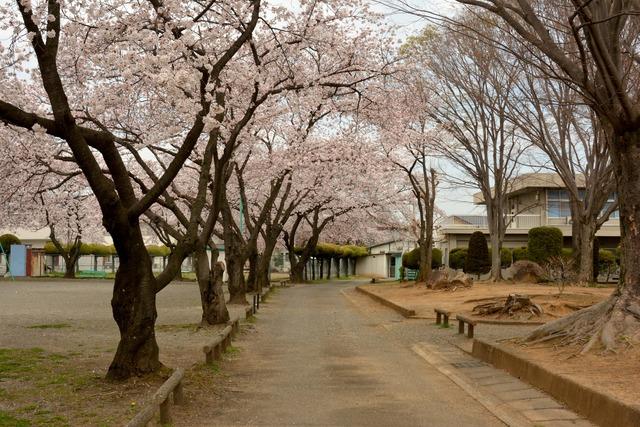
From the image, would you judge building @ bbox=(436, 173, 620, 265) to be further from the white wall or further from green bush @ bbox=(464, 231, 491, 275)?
the white wall

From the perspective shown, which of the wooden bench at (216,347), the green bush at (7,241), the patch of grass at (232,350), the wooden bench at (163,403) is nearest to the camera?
the wooden bench at (163,403)

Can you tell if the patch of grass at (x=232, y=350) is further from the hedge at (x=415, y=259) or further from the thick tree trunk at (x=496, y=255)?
the hedge at (x=415, y=259)

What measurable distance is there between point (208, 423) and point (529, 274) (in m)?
24.5

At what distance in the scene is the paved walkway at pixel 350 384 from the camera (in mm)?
7664

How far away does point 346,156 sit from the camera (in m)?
28.8

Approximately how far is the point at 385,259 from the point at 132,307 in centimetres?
5853

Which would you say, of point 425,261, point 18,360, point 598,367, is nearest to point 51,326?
point 18,360

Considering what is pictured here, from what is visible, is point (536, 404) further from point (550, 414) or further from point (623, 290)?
point (623, 290)

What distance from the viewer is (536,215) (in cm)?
4644

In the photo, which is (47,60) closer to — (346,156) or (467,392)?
(467,392)

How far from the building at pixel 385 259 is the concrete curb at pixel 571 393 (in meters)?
46.8

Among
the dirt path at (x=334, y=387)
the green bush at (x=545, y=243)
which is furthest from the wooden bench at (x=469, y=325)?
the green bush at (x=545, y=243)

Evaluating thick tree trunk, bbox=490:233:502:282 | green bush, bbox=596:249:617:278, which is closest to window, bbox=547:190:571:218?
green bush, bbox=596:249:617:278

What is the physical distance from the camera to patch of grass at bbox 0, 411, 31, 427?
7094mm
